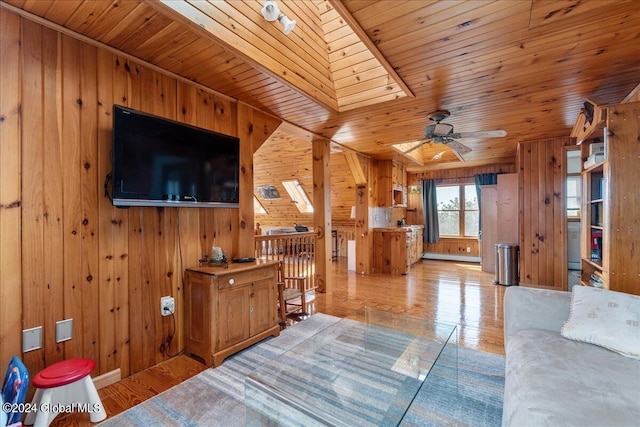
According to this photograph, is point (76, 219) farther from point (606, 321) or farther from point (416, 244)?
point (416, 244)

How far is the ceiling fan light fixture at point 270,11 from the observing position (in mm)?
2135

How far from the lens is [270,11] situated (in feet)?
7.06

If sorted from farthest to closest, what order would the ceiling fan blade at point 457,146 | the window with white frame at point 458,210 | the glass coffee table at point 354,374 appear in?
the window with white frame at point 458,210 → the ceiling fan blade at point 457,146 → the glass coffee table at point 354,374

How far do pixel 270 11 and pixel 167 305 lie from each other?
251 centimetres

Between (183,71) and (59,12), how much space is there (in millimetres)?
792

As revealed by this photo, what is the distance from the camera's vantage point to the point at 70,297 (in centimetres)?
187

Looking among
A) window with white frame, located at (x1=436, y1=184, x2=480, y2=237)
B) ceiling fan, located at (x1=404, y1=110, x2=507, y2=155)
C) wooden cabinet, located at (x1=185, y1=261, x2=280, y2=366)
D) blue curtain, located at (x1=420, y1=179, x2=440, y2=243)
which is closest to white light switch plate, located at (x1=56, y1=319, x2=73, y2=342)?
wooden cabinet, located at (x1=185, y1=261, x2=280, y2=366)

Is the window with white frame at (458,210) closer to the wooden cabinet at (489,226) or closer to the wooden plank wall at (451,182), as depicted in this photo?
the wooden plank wall at (451,182)

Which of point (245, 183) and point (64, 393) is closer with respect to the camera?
point (64, 393)

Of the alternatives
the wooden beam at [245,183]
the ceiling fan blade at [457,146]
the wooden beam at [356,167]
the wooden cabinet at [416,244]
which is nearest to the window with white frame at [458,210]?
the wooden cabinet at [416,244]

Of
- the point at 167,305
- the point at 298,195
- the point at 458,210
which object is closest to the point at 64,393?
the point at 167,305

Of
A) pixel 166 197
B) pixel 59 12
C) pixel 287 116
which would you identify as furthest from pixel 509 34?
pixel 59 12

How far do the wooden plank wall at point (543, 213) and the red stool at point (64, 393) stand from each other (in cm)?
533

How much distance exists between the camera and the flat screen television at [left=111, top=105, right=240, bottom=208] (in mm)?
1951
